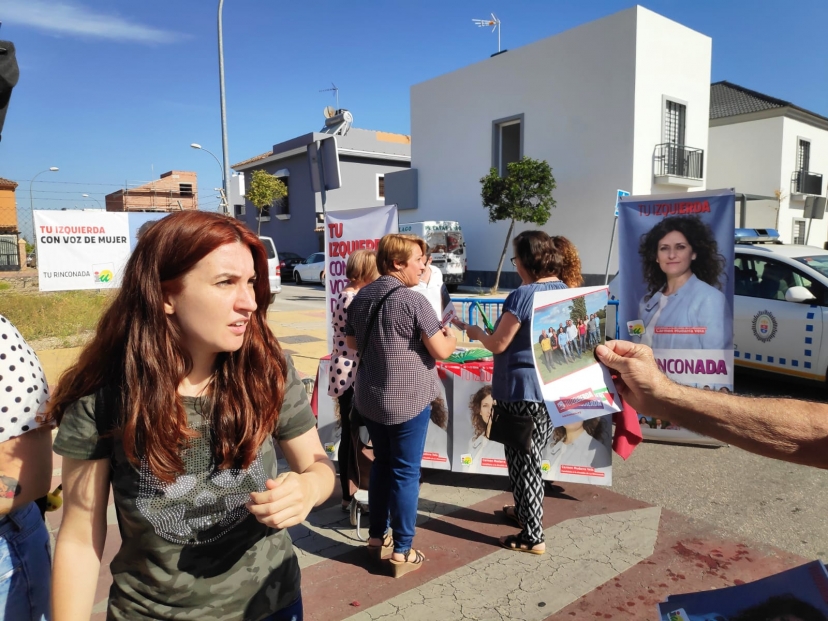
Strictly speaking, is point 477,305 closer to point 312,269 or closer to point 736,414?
point 736,414

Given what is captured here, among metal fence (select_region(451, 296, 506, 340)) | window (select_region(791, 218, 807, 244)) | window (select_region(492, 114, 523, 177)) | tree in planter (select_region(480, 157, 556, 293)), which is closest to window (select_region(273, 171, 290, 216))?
window (select_region(492, 114, 523, 177))

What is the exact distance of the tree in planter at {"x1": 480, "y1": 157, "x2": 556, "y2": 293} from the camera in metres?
19.6

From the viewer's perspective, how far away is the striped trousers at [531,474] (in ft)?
10.9

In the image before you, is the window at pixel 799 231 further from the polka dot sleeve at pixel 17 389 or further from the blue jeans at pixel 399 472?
the polka dot sleeve at pixel 17 389

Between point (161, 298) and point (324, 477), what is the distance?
2.16ft

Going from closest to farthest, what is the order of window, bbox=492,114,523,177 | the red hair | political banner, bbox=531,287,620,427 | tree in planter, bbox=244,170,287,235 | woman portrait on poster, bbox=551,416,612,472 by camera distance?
1. the red hair
2. political banner, bbox=531,287,620,427
3. woman portrait on poster, bbox=551,416,612,472
4. window, bbox=492,114,523,177
5. tree in planter, bbox=244,170,287,235

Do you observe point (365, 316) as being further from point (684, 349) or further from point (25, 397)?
point (684, 349)

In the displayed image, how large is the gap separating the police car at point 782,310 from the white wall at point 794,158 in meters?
20.6

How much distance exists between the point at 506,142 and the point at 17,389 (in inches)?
972

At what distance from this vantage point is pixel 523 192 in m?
19.9

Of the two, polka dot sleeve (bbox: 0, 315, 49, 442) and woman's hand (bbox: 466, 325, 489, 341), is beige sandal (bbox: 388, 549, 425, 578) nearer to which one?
woman's hand (bbox: 466, 325, 489, 341)

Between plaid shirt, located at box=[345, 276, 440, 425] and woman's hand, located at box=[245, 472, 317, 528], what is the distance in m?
1.59

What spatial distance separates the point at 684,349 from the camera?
523 centimetres

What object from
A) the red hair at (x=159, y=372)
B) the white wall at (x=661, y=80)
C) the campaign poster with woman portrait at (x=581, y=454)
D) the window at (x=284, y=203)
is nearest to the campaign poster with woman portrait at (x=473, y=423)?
the campaign poster with woman portrait at (x=581, y=454)
